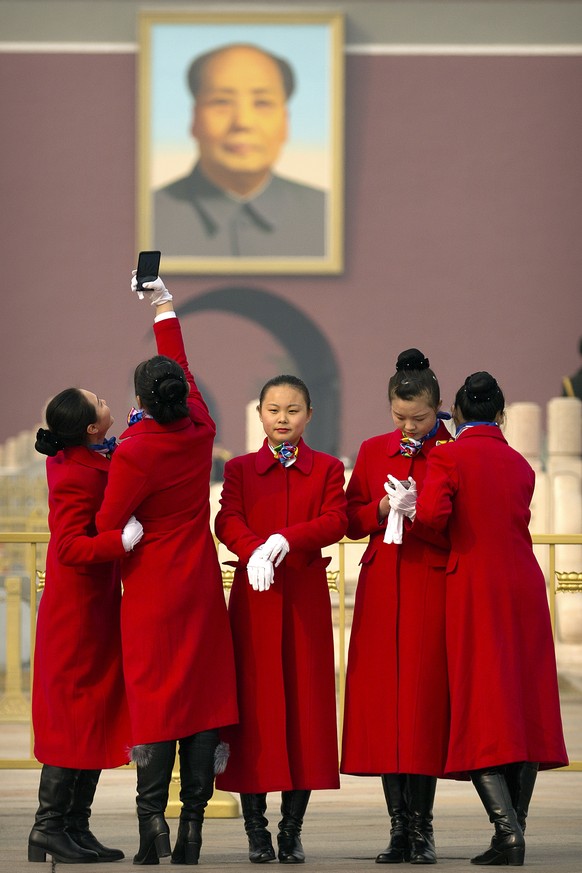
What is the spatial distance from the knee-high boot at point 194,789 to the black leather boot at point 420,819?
43 cm

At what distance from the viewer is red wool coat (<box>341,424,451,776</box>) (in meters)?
2.68

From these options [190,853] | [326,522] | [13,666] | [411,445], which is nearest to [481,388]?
[411,445]

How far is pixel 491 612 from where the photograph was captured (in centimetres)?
265

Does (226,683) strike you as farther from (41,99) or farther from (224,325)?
(41,99)

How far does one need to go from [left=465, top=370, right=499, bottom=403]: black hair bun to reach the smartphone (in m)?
0.74

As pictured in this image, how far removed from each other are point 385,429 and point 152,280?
9.52 meters

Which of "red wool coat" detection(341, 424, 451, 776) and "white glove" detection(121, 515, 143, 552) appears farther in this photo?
"red wool coat" detection(341, 424, 451, 776)

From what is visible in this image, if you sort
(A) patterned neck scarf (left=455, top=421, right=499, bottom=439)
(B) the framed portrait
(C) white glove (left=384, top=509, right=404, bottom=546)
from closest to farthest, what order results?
(C) white glove (left=384, top=509, right=404, bottom=546), (A) patterned neck scarf (left=455, top=421, right=499, bottom=439), (B) the framed portrait

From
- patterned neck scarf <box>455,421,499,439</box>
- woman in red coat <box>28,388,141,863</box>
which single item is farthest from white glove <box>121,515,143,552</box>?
patterned neck scarf <box>455,421,499,439</box>

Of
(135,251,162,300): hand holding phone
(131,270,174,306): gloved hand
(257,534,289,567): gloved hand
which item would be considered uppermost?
(135,251,162,300): hand holding phone

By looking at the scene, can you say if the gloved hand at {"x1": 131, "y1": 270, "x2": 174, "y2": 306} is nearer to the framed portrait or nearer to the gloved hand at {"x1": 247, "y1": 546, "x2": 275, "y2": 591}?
the gloved hand at {"x1": 247, "y1": 546, "x2": 275, "y2": 591}

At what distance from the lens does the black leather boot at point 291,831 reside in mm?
2666

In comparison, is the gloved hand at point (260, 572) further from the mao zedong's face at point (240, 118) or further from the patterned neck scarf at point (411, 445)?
the mao zedong's face at point (240, 118)

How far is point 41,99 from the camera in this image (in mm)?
12867
